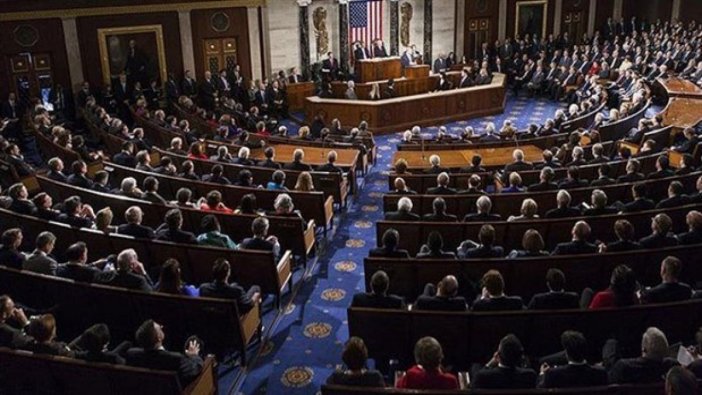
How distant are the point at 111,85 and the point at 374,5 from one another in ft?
27.8

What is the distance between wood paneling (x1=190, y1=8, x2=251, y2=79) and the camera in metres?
17.8

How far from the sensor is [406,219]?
24.2ft

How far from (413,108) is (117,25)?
7733 millimetres

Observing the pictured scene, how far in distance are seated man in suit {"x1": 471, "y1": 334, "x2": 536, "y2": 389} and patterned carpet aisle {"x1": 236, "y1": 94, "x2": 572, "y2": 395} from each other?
178 cm

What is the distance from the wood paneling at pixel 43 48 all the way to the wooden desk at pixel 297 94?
18.7ft

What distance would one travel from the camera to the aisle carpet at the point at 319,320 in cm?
565

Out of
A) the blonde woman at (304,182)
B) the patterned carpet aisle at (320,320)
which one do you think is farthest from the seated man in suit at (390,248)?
the blonde woman at (304,182)

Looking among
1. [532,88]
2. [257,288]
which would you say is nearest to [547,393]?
[257,288]

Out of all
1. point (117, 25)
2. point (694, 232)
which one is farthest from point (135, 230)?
point (117, 25)

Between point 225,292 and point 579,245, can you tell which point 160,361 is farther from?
point 579,245

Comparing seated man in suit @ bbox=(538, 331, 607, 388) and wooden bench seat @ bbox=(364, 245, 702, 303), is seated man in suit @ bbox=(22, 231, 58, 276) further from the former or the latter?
seated man in suit @ bbox=(538, 331, 607, 388)

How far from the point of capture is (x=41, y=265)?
600 centimetres

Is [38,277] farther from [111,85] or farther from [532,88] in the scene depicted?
[532,88]

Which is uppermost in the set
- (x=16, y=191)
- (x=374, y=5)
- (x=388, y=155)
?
(x=374, y=5)
